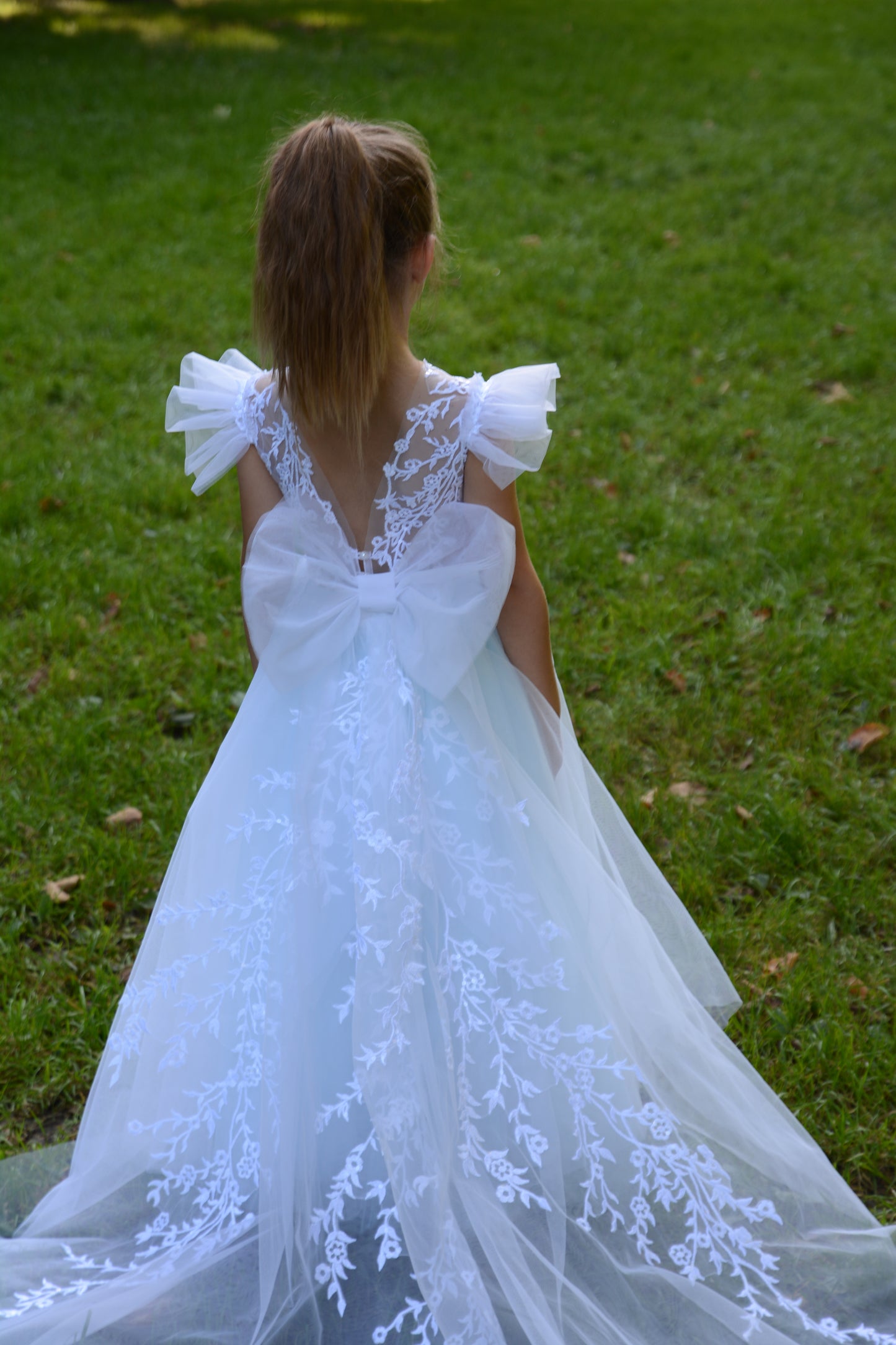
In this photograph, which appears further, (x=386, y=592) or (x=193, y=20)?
(x=193, y=20)

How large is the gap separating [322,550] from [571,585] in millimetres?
2357

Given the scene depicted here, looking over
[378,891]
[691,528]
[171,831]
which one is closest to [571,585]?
[691,528]

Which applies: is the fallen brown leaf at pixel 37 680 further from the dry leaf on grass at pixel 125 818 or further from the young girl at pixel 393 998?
the young girl at pixel 393 998

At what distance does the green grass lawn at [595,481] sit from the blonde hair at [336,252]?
1132mm

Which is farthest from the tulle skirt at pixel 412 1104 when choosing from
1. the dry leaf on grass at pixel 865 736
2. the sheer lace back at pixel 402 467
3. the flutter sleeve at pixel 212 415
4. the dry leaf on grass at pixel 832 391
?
the dry leaf on grass at pixel 832 391

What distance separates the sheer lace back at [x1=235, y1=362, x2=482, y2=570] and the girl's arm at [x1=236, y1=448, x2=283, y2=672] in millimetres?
40

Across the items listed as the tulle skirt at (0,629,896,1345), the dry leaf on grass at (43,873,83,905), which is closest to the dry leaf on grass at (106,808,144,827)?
the dry leaf on grass at (43,873,83,905)

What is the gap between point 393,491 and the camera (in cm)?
208

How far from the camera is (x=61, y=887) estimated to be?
3104mm

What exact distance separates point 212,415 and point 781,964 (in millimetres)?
1903

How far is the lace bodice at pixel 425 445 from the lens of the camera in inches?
80.4

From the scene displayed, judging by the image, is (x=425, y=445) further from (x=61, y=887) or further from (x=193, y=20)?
(x=193, y=20)

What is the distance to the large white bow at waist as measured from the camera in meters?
2.06

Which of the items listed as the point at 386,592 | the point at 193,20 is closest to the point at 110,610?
the point at 386,592
